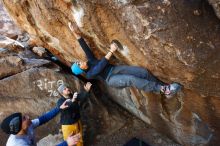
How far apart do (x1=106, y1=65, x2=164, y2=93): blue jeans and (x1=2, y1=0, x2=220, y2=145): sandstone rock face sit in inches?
5.7

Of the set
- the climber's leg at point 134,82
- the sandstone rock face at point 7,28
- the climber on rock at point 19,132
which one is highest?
the sandstone rock face at point 7,28

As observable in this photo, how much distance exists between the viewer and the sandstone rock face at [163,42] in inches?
211

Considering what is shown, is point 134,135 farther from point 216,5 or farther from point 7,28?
point 7,28

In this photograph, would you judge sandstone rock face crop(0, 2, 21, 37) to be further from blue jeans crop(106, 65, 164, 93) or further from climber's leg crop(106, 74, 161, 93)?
climber's leg crop(106, 74, 161, 93)

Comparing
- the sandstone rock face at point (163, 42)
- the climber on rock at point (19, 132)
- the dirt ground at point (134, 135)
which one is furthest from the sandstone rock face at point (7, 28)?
the climber on rock at point (19, 132)

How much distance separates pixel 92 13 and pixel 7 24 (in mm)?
10467

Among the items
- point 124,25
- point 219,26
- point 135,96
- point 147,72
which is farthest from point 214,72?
point 135,96

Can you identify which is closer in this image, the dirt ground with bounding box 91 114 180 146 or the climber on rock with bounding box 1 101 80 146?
the climber on rock with bounding box 1 101 80 146

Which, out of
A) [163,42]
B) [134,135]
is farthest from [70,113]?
[163,42]

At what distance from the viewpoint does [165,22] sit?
5324mm

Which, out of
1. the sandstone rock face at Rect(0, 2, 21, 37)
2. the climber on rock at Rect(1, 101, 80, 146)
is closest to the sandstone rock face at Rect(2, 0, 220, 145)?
the climber on rock at Rect(1, 101, 80, 146)

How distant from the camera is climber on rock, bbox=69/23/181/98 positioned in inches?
247

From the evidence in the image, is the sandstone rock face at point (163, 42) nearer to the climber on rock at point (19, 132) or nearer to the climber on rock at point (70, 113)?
the climber on rock at point (70, 113)

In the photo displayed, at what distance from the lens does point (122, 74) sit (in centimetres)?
657
